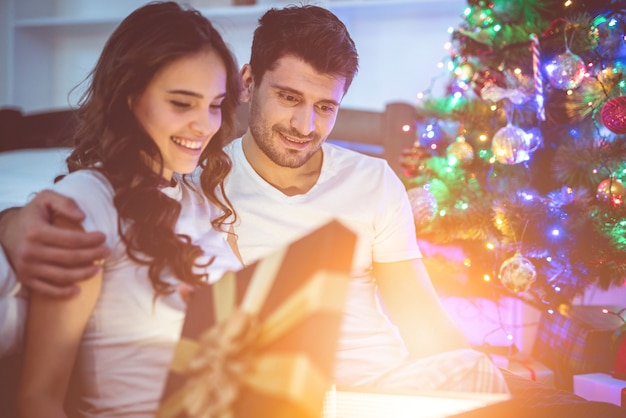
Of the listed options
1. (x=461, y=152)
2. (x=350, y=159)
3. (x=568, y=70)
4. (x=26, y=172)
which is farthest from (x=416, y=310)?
(x=26, y=172)

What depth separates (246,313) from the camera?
0.60 meters

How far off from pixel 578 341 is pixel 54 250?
1.47m

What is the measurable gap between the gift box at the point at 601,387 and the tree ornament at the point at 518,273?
339 mm

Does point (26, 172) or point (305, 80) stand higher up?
point (305, 80)

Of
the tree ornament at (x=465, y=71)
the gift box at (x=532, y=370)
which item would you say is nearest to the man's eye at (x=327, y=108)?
the tree ornament at (x=465, y=71)

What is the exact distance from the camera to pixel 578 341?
5.42 ft

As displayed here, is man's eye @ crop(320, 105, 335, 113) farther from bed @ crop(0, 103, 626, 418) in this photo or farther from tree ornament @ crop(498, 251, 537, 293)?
tree ornament @ crop(498, 251, 537, 293)

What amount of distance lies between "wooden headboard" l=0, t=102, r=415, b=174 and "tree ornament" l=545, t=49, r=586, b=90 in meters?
0.49

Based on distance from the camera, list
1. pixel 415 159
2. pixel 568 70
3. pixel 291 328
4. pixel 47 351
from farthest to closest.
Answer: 1. pixel 415 159
2. pixel 568 70
3. pixel 47 351
4. pixel 291 328

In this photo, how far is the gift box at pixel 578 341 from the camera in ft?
5.36

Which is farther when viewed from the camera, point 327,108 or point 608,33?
point 608,33

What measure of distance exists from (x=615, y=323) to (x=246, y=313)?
1441 millimetres

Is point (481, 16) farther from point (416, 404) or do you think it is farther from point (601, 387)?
point (416, 404)

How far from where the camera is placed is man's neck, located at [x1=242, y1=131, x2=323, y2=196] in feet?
3.76
